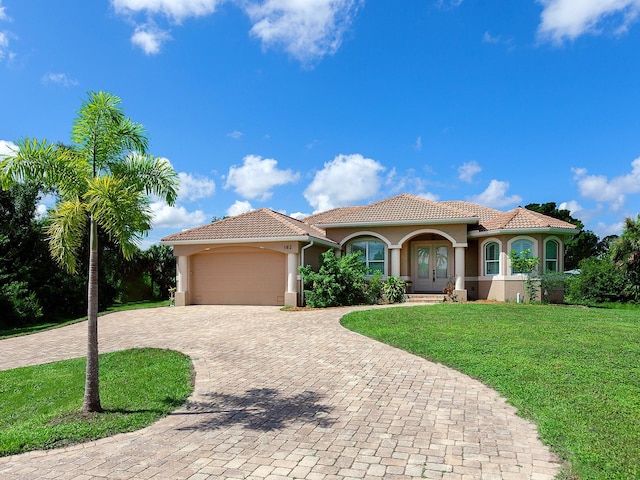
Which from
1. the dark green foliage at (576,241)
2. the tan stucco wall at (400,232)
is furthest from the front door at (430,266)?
the dark green foliage at (576,241)

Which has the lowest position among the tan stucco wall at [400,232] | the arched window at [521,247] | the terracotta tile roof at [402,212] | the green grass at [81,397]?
the green grass at [81,397]

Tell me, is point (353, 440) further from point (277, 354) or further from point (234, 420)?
point (277, 354)

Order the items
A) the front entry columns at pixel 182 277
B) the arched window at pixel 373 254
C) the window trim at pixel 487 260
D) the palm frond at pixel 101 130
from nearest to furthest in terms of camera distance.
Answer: the palm frond at pixel 101 130, the window trim at pixel 487 260, the front entry columns at pixel 182 277, the arched window at pixel 373 254

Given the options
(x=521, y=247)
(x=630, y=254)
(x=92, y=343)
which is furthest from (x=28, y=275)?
(x=630, y=254)

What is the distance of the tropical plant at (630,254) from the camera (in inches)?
814

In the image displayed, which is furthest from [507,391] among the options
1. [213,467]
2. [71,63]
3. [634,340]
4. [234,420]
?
[71,63]

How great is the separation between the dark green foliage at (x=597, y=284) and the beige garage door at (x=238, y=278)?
46.9 feet

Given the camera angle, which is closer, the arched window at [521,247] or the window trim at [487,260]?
the arched window at [521,247]

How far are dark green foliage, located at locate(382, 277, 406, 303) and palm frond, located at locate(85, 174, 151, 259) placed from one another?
1394 centimetres

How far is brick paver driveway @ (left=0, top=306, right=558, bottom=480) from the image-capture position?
4176mm

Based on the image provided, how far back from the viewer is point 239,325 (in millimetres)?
13547

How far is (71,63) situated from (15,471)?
957 centimetres

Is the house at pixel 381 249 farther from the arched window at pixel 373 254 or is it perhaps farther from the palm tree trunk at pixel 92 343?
the palm tree trunk at pixel 92 343

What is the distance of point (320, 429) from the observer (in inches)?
205
